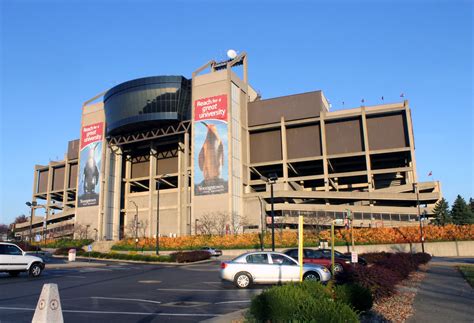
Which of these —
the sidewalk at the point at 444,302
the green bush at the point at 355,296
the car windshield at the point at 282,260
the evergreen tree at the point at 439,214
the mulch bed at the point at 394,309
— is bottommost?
the sidewalk at the point at 444,302

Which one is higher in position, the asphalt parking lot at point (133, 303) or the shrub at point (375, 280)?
the shrub at point (375, 280)

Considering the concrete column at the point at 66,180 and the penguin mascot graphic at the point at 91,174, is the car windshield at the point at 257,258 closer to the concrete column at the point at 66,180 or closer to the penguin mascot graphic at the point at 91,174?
the penguin mascot graphic at the point at 91,174

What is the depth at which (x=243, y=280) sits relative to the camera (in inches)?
657

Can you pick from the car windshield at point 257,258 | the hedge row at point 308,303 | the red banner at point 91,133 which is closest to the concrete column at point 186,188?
the red banner at point 91,133

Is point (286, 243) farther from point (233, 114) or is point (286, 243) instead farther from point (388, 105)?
point (388, 105)

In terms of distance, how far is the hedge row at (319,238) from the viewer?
48562 mm

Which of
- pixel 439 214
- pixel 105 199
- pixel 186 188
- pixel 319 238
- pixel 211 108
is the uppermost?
pixel 211 108

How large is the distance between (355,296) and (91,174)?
89.6 meters

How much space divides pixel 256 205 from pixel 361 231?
24.8 meters

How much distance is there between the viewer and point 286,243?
52.8 metres

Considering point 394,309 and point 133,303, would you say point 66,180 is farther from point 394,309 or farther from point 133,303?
point 394,309

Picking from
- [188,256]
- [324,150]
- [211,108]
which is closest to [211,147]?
[211,108]

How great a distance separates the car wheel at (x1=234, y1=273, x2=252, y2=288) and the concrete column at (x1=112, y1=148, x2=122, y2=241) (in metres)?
80.0

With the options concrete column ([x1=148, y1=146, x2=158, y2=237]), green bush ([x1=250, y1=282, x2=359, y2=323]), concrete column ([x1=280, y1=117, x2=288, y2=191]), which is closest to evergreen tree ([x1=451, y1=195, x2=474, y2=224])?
concrete column ([x1=280, y1=117, x2=288, y2=191])
